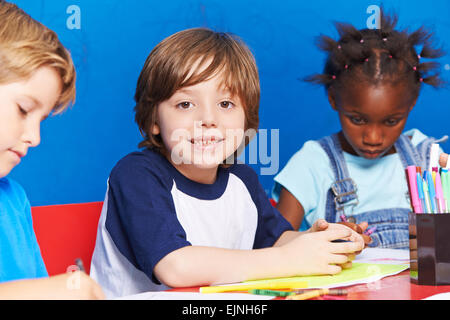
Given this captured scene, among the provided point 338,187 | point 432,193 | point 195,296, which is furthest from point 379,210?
point 195,296

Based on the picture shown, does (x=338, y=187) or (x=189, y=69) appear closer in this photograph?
(x=189, y=69)

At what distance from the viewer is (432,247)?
0.62 meters

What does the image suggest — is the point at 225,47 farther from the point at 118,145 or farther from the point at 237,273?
the point at 118,145

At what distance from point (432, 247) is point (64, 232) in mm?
585

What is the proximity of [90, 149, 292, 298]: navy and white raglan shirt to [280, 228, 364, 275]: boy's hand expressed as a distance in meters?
0.14

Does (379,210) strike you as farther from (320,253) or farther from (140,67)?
(140,67)

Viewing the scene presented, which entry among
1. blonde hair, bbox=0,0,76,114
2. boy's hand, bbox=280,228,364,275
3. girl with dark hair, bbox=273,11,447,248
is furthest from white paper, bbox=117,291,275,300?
girl with dark hair, bbox=273,11,447,248


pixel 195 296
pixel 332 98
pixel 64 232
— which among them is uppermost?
pixel 332 98

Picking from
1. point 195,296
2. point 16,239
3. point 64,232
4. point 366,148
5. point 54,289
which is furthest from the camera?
point 366,148

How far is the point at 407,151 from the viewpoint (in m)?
1.28

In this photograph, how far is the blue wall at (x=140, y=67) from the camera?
125 cm

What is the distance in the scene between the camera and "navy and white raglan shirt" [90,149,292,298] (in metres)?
0.73

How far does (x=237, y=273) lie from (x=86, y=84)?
0.75m

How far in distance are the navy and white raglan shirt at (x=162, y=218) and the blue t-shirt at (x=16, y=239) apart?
11cm
